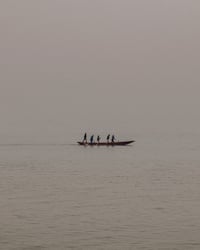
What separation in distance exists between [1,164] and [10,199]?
1448 inches

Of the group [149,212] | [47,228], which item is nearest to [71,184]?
[149,212]

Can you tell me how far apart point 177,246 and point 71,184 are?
2861 cm

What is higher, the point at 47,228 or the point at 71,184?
the point at 71,184

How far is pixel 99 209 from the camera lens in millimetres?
43469

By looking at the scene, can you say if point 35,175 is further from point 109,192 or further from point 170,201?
point 170,201

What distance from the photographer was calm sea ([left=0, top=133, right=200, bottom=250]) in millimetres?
33281

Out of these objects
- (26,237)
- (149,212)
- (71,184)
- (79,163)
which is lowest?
(26,237)

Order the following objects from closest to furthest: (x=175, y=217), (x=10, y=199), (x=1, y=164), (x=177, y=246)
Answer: (x=177, y=246) < (x=175, y=217) < (x=10, y=199) < (x=1, y=164)

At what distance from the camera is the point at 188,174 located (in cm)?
7162

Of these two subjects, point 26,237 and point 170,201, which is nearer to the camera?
point 26,237

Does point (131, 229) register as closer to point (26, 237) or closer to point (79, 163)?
point (26, 237)

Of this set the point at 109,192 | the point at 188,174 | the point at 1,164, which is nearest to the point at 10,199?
the point at 109,192

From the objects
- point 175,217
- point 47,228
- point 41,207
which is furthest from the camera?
point 41,207

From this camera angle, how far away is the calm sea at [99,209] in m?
33.3
